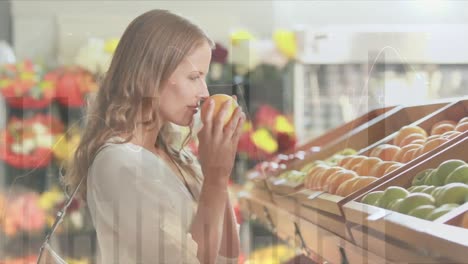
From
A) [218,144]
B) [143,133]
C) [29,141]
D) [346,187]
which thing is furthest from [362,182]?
[29,141]

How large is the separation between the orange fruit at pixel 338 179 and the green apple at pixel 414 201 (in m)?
0.17

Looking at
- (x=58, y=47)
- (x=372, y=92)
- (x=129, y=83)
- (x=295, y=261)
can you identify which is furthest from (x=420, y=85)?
(x=58, y=47)

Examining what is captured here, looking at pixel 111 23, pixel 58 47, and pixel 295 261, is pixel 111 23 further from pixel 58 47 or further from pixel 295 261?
pixel 295 261

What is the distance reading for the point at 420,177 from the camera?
0.98 m

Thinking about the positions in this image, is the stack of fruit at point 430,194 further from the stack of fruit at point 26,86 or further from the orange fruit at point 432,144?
the stack of fruit at point 26,86

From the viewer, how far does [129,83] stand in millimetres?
1025

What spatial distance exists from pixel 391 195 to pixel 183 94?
0.35 meters

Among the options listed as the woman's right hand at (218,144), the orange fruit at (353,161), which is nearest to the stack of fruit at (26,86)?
the woman's right hand at (218,144)

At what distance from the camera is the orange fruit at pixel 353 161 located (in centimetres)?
111

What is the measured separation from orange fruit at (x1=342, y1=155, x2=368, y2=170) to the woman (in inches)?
8.3

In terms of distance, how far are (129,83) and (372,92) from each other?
410mm

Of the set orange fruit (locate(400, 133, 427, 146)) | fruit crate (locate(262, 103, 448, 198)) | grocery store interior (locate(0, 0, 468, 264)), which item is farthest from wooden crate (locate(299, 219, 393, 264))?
orange fruit (locate(400, 133, 427, 146))

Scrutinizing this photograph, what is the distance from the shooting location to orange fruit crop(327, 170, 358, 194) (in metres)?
1.07

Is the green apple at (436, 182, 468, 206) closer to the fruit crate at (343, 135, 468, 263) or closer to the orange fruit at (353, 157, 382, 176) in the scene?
the fruit crate at (343, 135, 468, 263)
